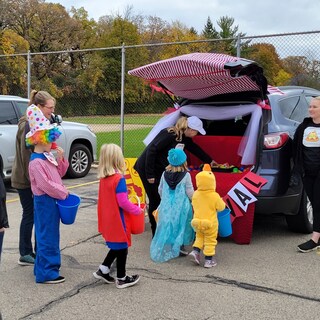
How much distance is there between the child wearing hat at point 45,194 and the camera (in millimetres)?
4133

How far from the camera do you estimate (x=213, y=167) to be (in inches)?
224

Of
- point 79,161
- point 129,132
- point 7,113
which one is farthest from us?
point 129,132

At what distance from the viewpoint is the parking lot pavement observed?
11.8 ft

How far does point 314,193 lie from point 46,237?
2978 mm

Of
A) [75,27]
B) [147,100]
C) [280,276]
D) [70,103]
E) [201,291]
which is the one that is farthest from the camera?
[75,27]

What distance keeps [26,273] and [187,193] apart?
185 cm

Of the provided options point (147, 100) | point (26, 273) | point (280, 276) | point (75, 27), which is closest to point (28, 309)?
point (26, 273)

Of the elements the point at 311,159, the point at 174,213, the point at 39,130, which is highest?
A: the point at 39,130

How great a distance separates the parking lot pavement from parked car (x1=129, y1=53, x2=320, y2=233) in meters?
0.59

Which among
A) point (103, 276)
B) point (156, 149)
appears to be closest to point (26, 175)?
point (103, 276)

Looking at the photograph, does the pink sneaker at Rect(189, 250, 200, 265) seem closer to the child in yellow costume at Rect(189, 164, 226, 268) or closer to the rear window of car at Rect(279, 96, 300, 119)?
the child in yellow costume at Rect(189, 164, 226, 268)

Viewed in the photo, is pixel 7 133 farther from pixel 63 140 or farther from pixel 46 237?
pixel 46 237

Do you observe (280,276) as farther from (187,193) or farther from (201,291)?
(187,193)

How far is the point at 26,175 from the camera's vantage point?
458 cm
